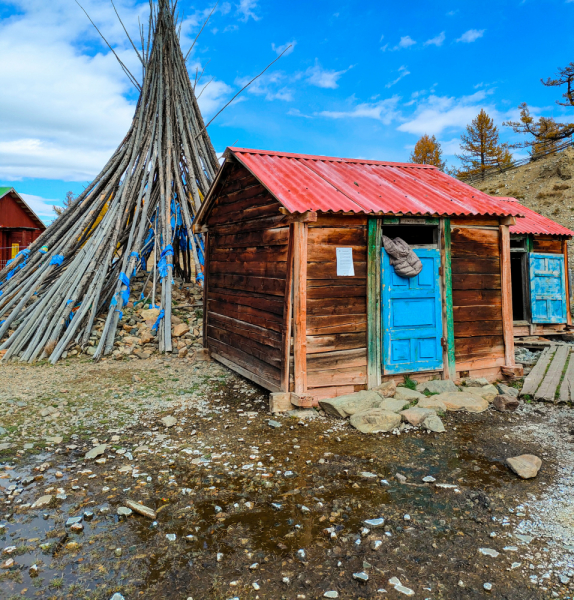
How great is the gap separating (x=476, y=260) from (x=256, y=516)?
5.41 meters

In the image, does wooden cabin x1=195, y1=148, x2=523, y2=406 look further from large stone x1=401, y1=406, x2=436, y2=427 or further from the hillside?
the hillside

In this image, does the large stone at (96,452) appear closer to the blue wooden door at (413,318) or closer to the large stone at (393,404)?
the large stone at (393,404)

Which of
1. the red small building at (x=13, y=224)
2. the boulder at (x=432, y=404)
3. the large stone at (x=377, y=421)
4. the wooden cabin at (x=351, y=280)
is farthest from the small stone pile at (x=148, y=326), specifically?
the red small building at (x=13, y=224)

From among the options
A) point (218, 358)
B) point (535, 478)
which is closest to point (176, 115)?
point (218, 358)

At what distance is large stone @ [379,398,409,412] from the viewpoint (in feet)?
18.8

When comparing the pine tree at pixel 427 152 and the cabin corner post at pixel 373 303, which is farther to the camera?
the pine tree at pixel 427 152

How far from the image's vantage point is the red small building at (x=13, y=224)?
81.7 ft

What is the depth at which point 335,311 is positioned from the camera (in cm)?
617

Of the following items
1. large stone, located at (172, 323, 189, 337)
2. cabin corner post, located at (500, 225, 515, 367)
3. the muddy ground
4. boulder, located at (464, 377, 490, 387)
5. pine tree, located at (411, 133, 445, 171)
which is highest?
pine tree, located at (411, 133, 445, 171)

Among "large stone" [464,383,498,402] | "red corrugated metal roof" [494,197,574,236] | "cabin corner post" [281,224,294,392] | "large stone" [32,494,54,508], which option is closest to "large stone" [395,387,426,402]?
"large stone" [464,383,498,402]

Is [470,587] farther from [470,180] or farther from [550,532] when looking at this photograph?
[470,180]

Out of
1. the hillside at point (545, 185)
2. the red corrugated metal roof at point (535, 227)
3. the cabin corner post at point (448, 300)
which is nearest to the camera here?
the cabin corner post at point (448, 300)

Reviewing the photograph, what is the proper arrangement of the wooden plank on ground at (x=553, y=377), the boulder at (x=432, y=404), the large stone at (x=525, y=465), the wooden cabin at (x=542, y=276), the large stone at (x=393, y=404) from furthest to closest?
the wooden cabin at (x=542, y=276), the wooden plank on ground at (x=553, y=377), the boulder at (x=432, y=404), the large stone at (x=393, y=404), the large stone at (x=525, y=465)

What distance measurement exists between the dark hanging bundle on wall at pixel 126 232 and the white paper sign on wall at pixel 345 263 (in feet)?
15.6
